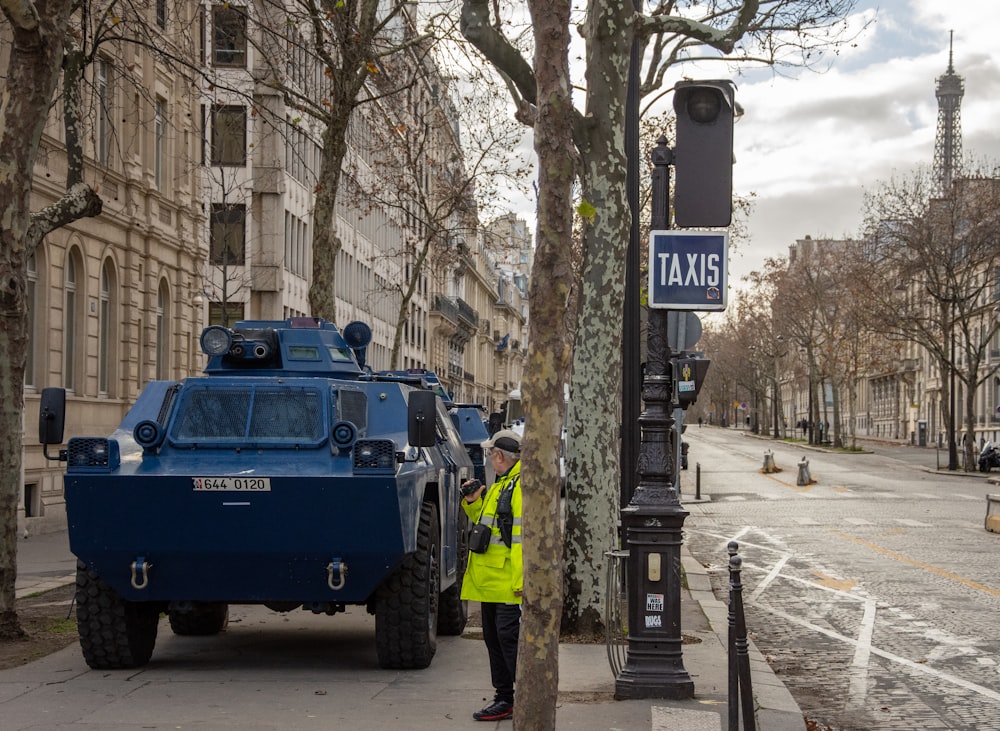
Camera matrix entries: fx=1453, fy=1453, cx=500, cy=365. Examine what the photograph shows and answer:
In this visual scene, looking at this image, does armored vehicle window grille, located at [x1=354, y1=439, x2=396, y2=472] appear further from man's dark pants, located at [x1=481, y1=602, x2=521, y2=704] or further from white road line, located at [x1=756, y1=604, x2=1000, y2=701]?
white road line, located at [x1=756, y1=604, x2=1000, y2=701]

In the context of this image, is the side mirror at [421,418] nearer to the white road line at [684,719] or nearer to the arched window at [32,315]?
the white road line at [684,719]

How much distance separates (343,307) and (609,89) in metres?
45.8

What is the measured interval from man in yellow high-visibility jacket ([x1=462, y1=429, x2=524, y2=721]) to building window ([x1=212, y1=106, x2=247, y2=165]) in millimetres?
33497

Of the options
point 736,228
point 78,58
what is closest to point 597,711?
point 78,58

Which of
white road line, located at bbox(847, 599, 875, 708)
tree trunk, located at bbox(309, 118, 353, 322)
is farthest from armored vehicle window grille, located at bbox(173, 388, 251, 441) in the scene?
tree trunk, located at bbox(309, 118, 353, 322)

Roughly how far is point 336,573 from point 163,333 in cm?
2256

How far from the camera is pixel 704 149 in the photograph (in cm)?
921

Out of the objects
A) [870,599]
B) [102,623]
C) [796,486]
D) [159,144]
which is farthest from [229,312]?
[102,623]

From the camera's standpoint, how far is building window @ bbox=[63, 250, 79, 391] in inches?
1000

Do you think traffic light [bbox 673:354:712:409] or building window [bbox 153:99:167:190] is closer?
traffic light [bbox 673:354:712:409]

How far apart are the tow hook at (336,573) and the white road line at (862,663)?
3.53 metres

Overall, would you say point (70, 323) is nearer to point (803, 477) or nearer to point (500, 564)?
point (500, 564)

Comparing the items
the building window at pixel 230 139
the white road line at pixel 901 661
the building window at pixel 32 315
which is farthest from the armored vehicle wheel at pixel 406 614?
the building window at pixel 230 139

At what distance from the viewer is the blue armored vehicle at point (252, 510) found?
984cm
